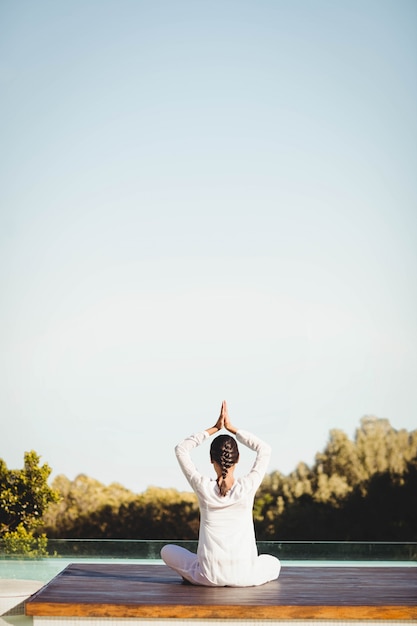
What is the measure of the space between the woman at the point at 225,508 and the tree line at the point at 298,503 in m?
5.85

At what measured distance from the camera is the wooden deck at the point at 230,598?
12.8 ft

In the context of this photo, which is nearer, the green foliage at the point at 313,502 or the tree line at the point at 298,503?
the tree line at the point at 298,503

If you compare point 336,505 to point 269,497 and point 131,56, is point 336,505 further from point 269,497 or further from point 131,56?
point 131,56

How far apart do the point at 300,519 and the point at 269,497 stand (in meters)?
0.48

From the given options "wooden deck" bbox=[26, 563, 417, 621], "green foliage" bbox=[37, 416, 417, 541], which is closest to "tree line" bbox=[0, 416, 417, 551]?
"green foliage" bbox=[37, 416, 417, 541]

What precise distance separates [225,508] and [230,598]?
413 mm

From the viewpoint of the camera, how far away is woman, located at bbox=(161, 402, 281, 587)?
4312 mm

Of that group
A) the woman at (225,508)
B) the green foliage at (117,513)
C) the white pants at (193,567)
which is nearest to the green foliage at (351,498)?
the green foliage at (117,513)

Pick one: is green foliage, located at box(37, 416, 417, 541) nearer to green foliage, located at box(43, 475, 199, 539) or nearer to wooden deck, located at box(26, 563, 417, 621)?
green foliage, located at box(43, 475, 199, 539)

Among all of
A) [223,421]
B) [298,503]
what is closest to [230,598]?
[223,421]

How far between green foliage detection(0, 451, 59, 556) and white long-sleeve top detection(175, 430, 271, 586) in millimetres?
5780

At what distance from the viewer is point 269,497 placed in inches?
422

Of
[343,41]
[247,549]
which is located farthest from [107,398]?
[247,549]

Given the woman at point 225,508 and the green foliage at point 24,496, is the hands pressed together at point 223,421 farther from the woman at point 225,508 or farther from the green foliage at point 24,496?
the green foliage at point 24,496
